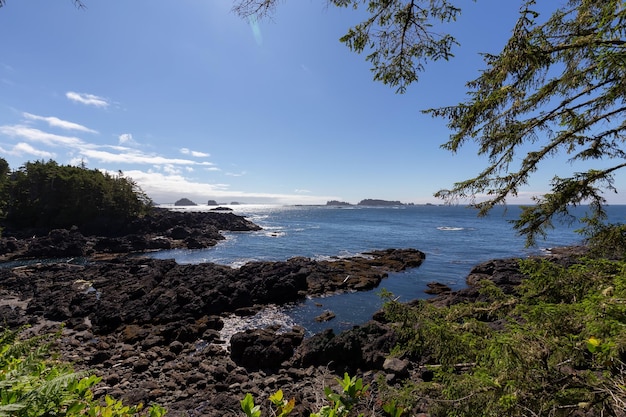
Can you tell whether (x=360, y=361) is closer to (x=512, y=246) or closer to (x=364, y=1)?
(x=364, y=1)

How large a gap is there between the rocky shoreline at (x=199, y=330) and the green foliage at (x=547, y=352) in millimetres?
1789

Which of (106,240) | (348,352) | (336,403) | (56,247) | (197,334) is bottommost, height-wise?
(197,334)

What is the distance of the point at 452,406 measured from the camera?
3.54 m

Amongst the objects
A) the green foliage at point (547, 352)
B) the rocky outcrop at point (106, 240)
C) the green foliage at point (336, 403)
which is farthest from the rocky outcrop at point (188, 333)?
the rocky outcrop at point (106, 240)

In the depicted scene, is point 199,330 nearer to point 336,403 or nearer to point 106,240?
point 336,403

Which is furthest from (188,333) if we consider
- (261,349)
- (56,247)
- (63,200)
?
(63,200)

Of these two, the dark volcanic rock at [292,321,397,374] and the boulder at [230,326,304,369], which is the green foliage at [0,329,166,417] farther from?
the dark volcanic rock at [292,321,397,374]

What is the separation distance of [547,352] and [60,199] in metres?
66.0

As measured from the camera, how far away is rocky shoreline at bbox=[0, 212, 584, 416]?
966 cm

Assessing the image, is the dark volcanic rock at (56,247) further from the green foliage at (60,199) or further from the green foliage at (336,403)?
the green foliage at (336,403)

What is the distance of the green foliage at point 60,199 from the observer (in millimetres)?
48719

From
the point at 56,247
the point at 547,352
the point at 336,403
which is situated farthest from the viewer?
the point at 56,247

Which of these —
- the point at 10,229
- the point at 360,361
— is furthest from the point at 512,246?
the point at 10,229

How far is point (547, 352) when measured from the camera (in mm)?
2846
